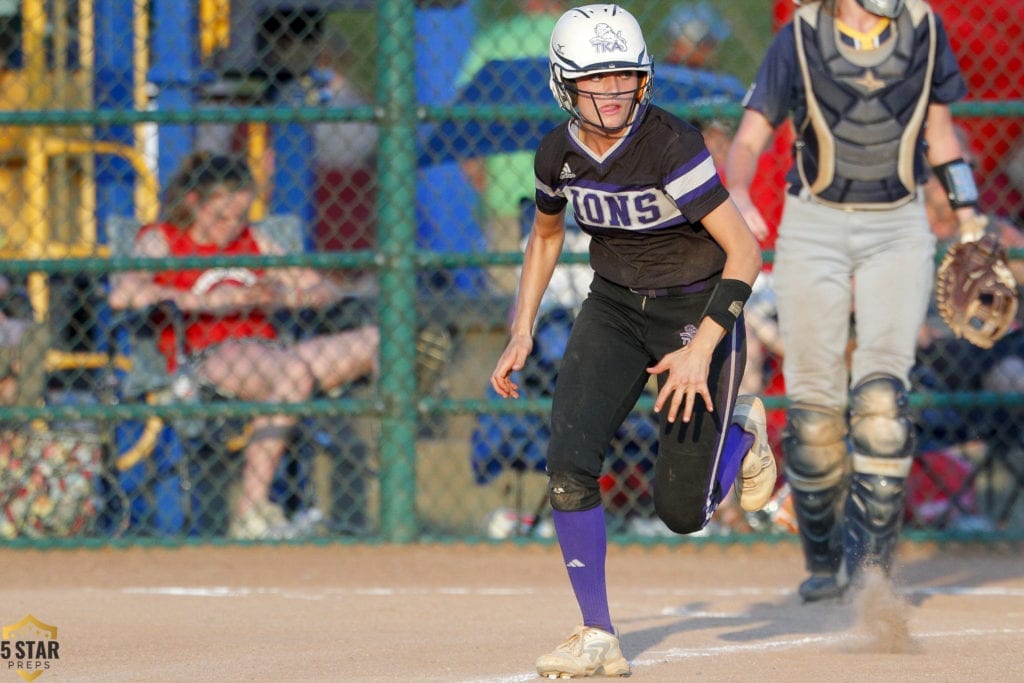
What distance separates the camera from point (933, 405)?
6676mm

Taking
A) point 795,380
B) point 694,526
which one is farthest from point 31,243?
point 694,526

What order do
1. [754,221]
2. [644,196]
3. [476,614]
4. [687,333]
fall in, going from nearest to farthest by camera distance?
[644,196] < [687,333] < [754,221] < [476,614]

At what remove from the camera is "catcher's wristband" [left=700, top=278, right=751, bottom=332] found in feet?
12.8

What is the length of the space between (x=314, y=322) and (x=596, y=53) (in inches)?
131

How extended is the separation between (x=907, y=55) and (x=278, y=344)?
10.2 feet

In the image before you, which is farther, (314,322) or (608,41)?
(314,322)

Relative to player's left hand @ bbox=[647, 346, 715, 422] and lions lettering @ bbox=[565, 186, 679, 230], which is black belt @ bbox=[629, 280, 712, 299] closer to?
lions lettering @ bbox=[565, 186, 679, 230]

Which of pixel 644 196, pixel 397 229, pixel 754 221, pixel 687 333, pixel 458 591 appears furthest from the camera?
pixel 397 229

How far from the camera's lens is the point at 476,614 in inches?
209

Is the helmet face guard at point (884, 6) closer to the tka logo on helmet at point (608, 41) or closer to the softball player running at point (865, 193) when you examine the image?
the softball player running at point (865, 193)

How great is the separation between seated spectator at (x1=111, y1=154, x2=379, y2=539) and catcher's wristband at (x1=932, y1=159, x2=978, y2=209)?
2.76 meters

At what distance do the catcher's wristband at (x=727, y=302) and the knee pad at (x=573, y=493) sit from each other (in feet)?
1.79

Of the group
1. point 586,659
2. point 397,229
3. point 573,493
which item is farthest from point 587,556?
point 397,229

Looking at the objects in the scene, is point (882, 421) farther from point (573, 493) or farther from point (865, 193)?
point (573, 493)
